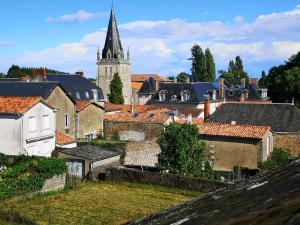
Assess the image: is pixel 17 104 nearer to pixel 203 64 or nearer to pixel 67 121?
pixel 67 121

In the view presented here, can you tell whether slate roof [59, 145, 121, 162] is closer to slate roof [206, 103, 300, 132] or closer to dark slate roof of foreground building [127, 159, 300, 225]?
slate roof [206, 103, 300, 132]

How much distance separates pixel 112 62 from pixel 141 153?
1942 inches

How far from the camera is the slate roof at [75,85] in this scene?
51188 millimetres

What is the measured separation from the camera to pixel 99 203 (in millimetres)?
23953

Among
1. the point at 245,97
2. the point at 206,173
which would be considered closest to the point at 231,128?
the point at 206,173

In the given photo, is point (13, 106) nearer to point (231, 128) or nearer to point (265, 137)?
point (231, 128)

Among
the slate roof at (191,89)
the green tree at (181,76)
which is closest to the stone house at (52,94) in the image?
the slate roof at (191,89)

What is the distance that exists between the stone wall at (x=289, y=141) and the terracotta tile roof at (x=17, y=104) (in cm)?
2007

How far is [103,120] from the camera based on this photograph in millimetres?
45156

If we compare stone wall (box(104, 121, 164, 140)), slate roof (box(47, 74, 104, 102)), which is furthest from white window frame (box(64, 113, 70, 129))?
slate roof (box(47, 74, 104, 102))

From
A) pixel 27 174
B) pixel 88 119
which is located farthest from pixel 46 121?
pixel 88 119

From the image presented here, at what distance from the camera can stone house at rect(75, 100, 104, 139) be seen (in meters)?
42.2

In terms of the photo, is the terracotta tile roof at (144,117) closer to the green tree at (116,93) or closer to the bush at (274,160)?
the bush at (274,160)

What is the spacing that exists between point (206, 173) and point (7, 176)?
12543mm
